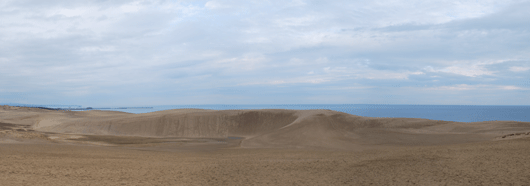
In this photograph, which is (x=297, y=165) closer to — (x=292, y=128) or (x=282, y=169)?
(x=282, y=169)

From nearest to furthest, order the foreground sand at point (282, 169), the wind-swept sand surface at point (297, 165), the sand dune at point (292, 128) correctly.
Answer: the foreground sand at point (282, 169) < the wind-swept sand surface at point (297, 165) < the sand dune at point (292, 128)

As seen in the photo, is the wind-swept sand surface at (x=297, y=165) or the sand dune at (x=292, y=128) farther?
the sand dune at (x=292, y=128)

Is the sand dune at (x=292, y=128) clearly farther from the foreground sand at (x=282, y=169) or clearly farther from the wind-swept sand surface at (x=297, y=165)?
the foreground sand at (x=282, y=169)

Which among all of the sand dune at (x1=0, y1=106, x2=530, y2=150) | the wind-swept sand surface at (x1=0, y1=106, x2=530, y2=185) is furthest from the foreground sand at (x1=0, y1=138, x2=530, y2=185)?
the sand dune at (x1=0, y1=106, x2=530, y2=150)

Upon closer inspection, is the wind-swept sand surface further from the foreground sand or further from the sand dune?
the sand dune

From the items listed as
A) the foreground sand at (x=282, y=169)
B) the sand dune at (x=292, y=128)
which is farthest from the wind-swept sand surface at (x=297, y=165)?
the sand dune at (x=292, y=128)

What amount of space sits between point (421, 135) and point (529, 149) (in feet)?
33.2

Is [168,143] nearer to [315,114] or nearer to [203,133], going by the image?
[203,133]

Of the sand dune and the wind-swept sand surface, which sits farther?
the sand dune

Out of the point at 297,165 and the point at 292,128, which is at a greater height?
the point at 292,128

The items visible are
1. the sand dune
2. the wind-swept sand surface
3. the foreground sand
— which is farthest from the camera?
the sand dune

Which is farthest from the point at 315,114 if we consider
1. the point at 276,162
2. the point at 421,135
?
the point at 276,162

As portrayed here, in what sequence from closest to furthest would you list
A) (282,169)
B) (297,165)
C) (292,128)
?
(282,169) → (297,165) → (292,128)

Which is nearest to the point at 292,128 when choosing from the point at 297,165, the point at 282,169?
the point at 297,165
